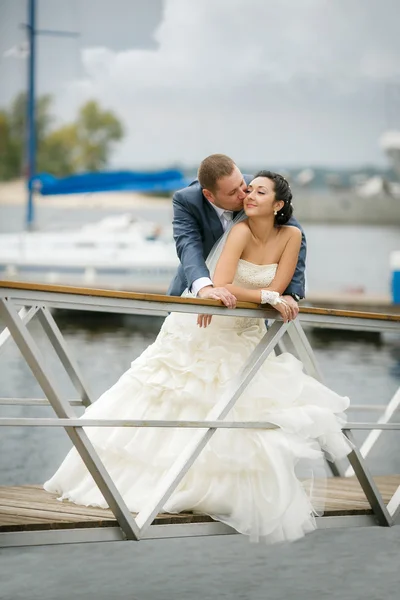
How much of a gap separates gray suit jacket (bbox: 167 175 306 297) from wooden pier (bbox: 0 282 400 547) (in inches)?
12.3

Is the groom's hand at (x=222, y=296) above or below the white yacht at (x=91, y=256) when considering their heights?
above

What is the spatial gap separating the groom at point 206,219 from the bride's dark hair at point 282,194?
8cm

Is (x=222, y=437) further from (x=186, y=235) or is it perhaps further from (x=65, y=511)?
(x=186, y=235)

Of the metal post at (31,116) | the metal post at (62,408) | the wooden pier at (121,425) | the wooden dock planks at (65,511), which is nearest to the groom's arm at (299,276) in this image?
the wooden pier at (121,425)

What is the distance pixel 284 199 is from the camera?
12.9 ft

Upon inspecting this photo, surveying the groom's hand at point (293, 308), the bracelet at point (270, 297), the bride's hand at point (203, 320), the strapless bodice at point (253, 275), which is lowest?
the bride's hand at point (203, 320)

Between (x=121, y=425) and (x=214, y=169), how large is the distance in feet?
3.20

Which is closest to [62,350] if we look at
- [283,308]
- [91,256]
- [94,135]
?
[283,308]

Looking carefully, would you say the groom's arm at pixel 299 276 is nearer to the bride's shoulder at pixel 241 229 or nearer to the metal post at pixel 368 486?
the bride's shoulder at pixel 241 229

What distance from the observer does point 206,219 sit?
4105 mm

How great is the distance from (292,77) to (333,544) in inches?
4917

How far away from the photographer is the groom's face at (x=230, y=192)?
3846 mm

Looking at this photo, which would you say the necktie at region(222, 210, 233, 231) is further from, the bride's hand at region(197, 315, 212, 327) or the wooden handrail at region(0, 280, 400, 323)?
the wooden handrail at region(0, 280, 400, 323)

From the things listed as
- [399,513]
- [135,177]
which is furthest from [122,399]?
[135,177]
